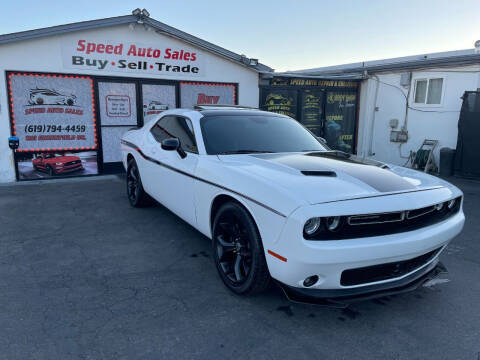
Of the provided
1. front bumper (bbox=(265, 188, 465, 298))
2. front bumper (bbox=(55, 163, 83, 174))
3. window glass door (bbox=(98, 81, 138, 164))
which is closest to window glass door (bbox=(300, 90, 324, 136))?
window glass door (bbox=(98, 81, 138, 164))

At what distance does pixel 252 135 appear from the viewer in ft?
12.7

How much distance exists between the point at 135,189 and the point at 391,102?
9100mm

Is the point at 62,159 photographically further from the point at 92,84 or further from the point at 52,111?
the point at 92,84

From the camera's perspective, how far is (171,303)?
2.91 m

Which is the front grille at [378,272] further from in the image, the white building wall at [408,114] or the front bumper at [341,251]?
the white building wall at [408,114]

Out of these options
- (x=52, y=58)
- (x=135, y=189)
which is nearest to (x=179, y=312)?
(x=135, y=189)

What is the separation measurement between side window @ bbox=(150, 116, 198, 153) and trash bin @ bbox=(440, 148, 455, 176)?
795 cm

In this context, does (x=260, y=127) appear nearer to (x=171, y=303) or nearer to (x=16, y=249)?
(x=171, y=303)

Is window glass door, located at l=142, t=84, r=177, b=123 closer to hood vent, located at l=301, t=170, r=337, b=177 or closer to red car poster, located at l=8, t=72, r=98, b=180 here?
red car poster, located at l=8, t=72, r=98, b=180

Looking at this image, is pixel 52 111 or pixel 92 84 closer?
pixel 52 111

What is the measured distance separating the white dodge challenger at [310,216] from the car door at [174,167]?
28 mm

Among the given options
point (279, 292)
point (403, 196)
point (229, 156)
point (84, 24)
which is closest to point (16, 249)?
point (229, 156)

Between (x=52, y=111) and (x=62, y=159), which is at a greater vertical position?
(x=52, y=111)

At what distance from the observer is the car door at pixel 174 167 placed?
3.68 meters
